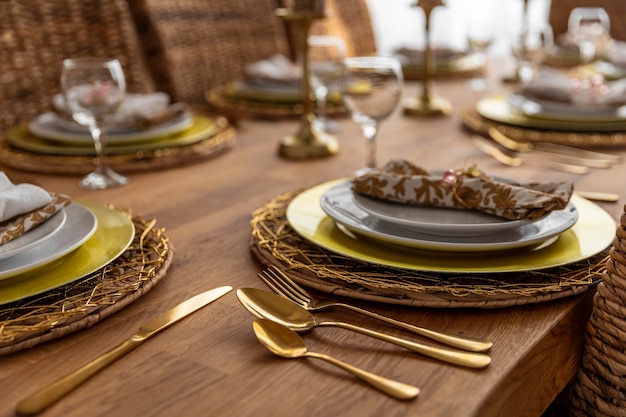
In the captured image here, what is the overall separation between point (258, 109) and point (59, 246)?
948mm

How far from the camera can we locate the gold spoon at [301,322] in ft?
1.93

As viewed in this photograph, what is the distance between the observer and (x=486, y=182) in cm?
82

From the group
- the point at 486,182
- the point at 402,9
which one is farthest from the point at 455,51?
the point at 402,9

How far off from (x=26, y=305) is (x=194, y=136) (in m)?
0.71

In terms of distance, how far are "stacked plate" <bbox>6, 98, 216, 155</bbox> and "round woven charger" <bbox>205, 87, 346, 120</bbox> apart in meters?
0.23

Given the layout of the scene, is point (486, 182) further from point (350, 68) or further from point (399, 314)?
point (350, 68)

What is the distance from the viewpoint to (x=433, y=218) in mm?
830

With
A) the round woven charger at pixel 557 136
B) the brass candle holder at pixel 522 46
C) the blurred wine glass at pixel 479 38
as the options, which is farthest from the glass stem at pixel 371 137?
the blurred wine glass at pixel 479 38

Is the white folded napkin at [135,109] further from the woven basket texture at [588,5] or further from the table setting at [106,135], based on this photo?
the woven basket texture at [588,5]

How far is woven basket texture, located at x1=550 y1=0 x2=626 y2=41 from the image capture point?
3213 millimetres

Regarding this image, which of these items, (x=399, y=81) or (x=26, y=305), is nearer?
(x=26, y=305)

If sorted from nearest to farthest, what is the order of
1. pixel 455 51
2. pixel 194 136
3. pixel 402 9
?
pixel 194 136 → pixel 455 51 → pixel 402 9

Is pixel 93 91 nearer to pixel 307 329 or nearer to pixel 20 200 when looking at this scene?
pixel 20 200

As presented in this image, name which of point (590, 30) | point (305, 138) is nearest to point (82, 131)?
point (305, 138)
